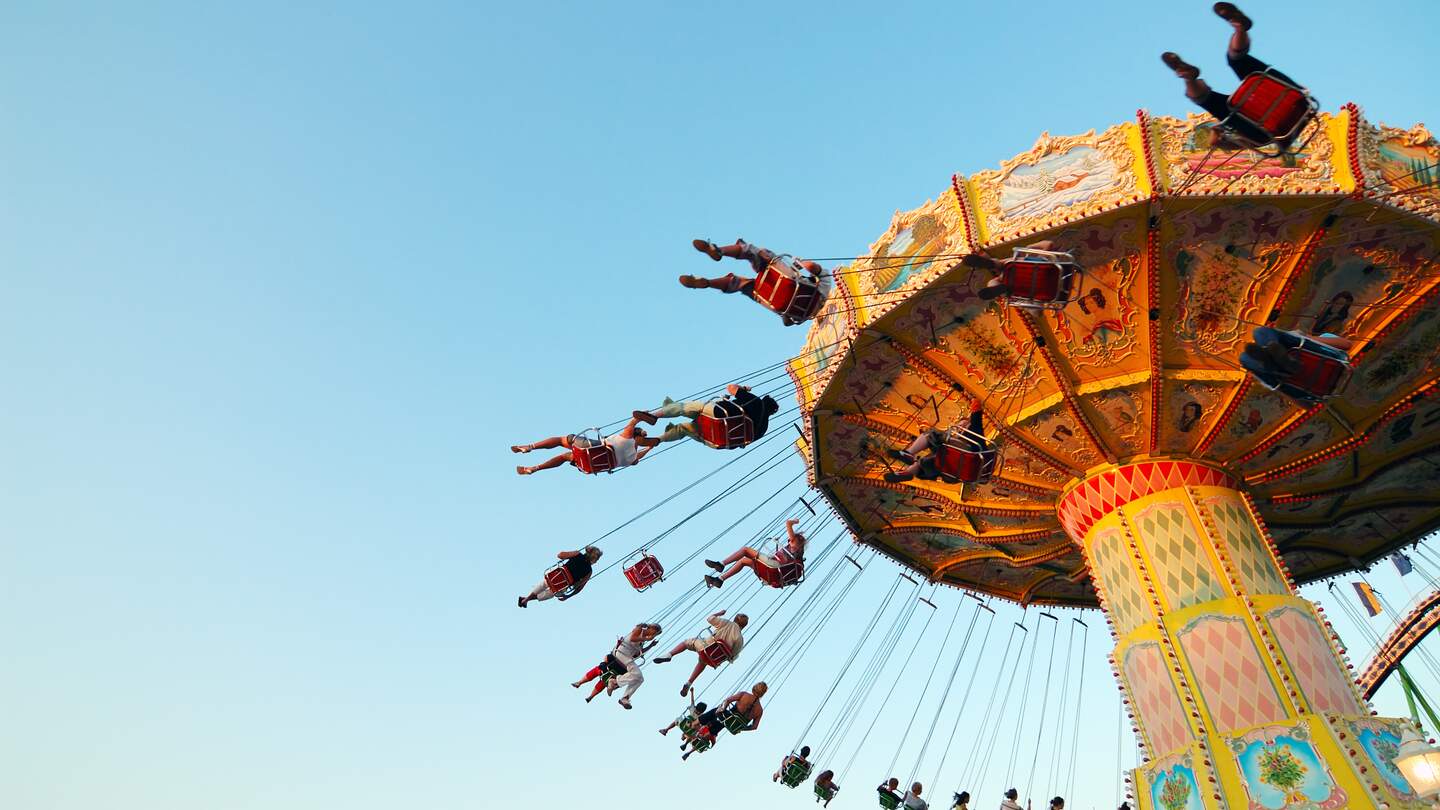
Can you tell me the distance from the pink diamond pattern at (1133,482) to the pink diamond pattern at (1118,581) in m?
0.32

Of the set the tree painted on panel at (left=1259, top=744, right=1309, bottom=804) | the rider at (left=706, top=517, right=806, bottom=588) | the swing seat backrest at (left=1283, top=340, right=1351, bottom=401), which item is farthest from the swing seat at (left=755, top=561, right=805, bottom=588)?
the swing seat backrest at (left=1283, top=340, right=1351, bottom=401)

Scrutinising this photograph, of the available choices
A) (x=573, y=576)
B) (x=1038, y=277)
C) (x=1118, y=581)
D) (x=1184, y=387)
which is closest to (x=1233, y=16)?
(x=1038, y=277)

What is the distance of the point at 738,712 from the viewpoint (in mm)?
15281

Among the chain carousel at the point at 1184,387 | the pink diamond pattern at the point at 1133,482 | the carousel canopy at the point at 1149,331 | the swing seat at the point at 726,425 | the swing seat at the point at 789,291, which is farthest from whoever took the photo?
the swing seat at the point at 726,425

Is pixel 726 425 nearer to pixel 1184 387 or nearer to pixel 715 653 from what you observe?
pixel 715 653

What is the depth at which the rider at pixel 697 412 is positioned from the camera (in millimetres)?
11938

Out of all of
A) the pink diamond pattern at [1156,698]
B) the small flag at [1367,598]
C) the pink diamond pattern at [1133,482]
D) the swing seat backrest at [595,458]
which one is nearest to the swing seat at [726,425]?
the swing seat backrest at [595,458]

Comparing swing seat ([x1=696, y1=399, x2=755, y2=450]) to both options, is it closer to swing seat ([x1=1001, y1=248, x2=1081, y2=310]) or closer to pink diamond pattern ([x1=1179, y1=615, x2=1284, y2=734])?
swing seat ([x1=1001, y1=248, x2=1081, y2=310])

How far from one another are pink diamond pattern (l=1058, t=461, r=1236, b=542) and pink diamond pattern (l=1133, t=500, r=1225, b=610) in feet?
0.87

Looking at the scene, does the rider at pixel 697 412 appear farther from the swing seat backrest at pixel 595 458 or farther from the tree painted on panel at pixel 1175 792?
the tree painted on panel at pixel 1175 792

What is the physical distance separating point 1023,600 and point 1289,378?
7123 mm

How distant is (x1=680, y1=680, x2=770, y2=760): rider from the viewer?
49.6 ft

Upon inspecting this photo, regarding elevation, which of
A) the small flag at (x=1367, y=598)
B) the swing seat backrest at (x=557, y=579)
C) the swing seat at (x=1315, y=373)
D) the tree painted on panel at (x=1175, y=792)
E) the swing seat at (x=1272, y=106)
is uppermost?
the small flag at (x=1367, y=598)

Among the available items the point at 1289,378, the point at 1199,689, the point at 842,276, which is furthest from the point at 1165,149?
the point at 1199,689
